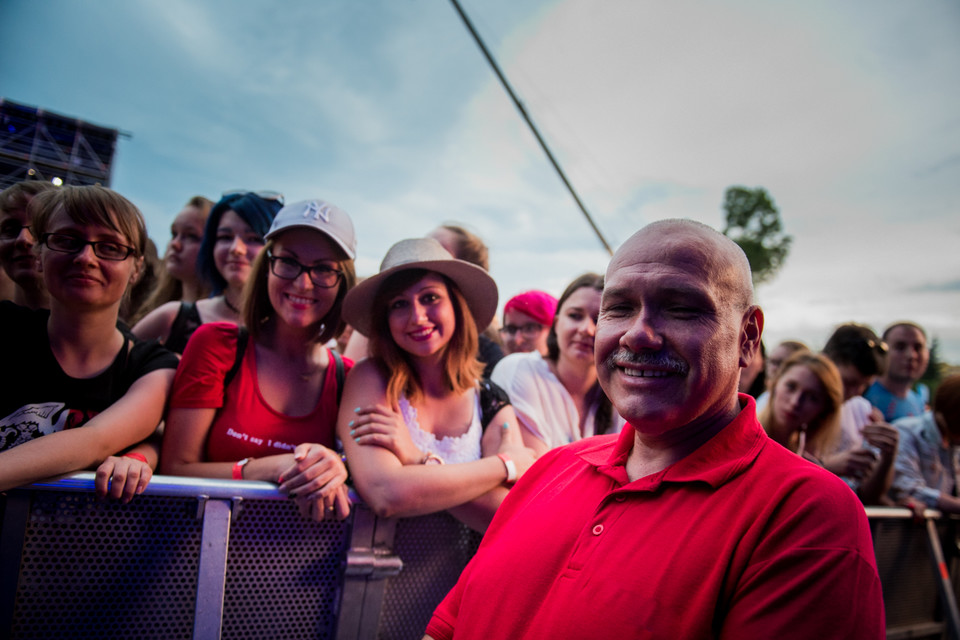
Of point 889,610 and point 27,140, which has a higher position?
point 27,140

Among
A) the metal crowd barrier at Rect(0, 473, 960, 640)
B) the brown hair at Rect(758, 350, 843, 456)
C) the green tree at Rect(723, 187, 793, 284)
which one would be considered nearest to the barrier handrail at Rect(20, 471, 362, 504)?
the metal crowd barrier at Rect(0, 473, 960, 640)

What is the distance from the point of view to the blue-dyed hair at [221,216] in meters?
3.27

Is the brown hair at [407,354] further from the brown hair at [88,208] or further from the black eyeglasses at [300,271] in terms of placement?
the brown hair at [88,208]

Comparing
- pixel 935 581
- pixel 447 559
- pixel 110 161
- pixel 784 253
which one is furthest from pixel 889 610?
pixel 110 161

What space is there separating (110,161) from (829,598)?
3659 cm

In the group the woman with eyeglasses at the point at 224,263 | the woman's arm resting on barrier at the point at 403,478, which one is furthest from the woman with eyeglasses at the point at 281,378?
the woman with eyeglasses at the point at 224,263

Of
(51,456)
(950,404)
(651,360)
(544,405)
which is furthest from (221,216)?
(950,404)

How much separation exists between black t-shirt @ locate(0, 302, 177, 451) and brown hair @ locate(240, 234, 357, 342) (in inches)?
23.6

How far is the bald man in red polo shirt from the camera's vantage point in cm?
105

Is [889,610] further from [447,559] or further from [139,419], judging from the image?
[139,419]

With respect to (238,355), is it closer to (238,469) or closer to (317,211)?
(238,469)

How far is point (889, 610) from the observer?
3633mm

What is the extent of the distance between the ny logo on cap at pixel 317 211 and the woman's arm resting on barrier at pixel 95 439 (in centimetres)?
94

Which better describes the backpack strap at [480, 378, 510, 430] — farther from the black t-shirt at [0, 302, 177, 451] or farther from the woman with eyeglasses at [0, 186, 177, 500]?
the black t-shirt at [0, 302, 177, 451]
